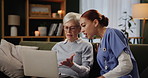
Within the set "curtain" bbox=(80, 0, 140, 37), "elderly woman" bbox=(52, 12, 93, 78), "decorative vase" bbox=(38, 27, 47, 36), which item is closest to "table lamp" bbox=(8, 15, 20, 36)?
"decorative vase" bbox=(38, 27, 47, 36)

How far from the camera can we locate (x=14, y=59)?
229 cm

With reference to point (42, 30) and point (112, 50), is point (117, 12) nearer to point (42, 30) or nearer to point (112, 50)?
point (42, 30)

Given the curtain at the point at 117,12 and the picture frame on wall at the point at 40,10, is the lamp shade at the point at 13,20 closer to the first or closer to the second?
the picture frame on wall at the point at 40,10

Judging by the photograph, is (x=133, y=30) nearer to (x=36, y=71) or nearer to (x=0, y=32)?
(x=0, y=32)

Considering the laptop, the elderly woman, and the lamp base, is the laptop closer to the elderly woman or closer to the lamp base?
the elderly woman

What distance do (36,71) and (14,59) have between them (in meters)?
0.74

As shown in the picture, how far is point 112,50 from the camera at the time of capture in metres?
1.35

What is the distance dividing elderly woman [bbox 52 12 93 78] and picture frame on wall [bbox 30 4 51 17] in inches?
86.2

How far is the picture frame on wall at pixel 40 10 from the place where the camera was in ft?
13.5

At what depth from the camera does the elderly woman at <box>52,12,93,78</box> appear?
187 cm

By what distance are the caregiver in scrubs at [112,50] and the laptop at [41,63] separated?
309 mm

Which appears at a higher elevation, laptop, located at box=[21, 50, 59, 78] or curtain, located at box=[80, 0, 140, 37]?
curtain, located at box=[80, 0, 140, 37]

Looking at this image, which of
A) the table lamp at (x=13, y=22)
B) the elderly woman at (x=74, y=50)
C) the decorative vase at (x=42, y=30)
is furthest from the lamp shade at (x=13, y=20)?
the elderly woman at (x=74, y=50)

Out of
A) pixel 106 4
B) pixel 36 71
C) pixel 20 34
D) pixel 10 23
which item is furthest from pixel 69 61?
pixel 106 4
